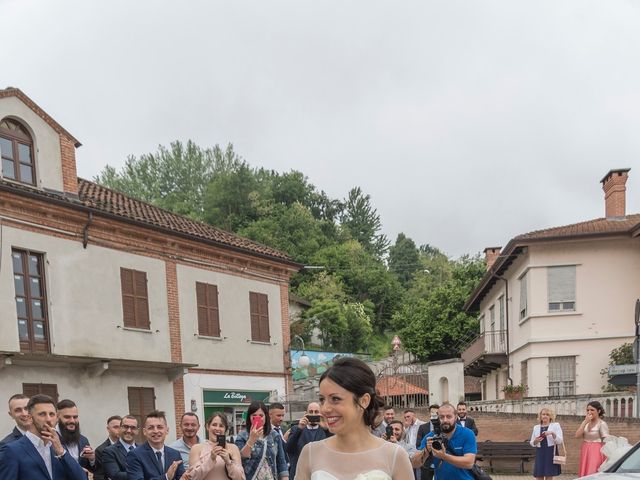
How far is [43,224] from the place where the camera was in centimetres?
2075

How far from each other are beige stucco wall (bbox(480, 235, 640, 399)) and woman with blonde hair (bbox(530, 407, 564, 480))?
14.5 metres

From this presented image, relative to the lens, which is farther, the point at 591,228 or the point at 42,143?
the point at 591,228

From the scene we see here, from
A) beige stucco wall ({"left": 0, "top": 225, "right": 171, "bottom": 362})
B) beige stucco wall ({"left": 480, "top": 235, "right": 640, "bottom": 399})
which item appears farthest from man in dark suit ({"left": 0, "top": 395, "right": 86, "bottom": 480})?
beige stucco wall ({"left": 480, "top": 235, "right": 640, "bottom": 399})

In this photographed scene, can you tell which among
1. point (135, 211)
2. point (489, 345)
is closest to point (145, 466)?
point (135, 211)

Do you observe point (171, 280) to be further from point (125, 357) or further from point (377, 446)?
point (377, 446)

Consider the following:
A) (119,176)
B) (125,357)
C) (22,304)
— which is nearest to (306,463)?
(22,304)

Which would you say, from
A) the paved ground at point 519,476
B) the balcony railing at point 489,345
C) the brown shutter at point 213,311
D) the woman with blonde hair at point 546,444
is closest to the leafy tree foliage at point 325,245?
the balcony railing at point 489,345

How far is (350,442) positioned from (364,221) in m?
87.1

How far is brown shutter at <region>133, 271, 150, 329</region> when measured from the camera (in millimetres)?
23438

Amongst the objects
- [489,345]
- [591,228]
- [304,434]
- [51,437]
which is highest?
[591,228]

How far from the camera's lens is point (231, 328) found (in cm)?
2688

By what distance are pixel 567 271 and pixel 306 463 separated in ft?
90.2

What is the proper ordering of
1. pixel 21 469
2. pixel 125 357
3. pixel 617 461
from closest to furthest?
→ pixel 21 469 < pixel 617 461 < pixel 125 357

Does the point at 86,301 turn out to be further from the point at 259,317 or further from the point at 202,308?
the point at 259,317
